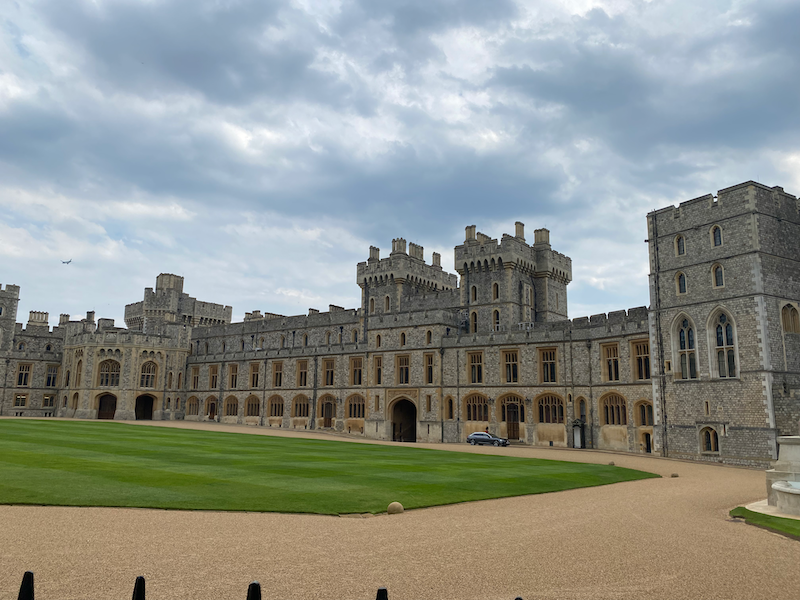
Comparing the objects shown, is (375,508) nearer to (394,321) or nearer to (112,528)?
(112,528)

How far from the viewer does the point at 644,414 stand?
3650cm

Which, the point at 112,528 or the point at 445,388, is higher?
the point at 445,388

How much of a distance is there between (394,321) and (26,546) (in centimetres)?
4087

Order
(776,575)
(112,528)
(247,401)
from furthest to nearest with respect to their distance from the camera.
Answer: (247,401) < (112,528) < (776,575)

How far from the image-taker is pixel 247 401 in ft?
201

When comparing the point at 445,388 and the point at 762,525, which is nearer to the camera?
the point at 762,525

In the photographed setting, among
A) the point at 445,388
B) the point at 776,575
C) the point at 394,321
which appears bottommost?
the point at 776,575

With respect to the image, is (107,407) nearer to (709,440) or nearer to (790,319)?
(709,440)

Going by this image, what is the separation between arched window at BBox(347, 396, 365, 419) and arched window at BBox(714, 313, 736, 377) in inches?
1137

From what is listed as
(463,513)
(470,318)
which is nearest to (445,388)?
(470,318)

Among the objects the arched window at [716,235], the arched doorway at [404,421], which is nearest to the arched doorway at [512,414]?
the arched doorway at [404,421]

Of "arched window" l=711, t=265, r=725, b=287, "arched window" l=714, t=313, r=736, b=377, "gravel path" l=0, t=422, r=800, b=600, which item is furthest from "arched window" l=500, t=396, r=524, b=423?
"gravel path" l=0, t=422, r=800, b=600

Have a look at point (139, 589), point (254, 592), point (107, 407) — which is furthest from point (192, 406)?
point (254, 592)

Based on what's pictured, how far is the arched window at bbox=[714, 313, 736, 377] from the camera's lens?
30516 millimetres
